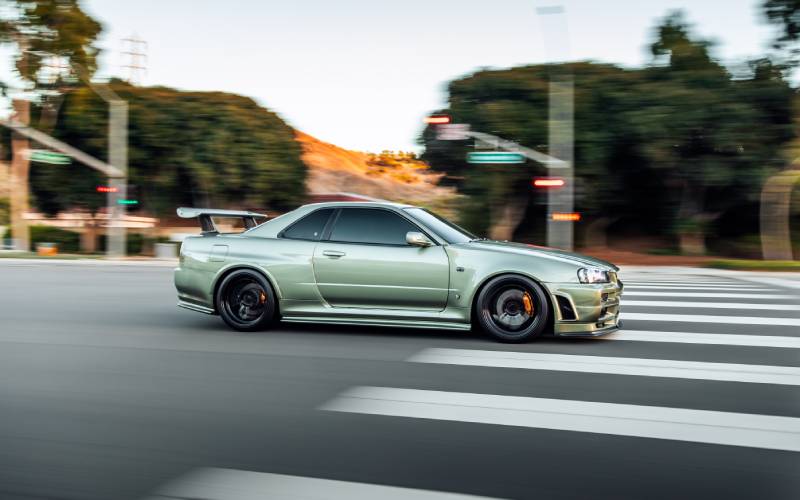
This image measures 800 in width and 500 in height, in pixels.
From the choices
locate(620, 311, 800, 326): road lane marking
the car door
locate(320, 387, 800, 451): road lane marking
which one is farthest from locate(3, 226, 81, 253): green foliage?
locate(320, 387, 800, 451): road lane marking

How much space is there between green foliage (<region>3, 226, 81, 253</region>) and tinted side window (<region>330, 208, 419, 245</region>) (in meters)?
35.8

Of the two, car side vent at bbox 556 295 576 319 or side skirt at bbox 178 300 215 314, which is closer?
car side vent at bbox 556 295 576 319

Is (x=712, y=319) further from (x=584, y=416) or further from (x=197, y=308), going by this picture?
(x=197, y=308)

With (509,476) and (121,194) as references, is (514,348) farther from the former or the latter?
(121,194)

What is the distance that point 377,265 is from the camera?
25.2 feet

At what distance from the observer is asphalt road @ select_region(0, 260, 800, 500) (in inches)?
144

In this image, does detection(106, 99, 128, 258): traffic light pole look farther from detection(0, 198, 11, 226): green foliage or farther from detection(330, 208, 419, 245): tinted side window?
detection(0, 198, 11, 226): green foliage

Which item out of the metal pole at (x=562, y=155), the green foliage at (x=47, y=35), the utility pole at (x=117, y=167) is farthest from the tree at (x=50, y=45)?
the metal pole at (x=562, y=155)

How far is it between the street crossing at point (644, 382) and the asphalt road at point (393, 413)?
22mm

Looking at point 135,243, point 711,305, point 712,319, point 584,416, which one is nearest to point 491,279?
point 584,416

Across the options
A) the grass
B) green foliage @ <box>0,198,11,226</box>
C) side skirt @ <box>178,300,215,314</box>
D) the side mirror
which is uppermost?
green foliage @ <box>0,198,11,226</box>

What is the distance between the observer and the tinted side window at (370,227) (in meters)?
7.86

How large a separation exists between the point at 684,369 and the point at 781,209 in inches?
1086

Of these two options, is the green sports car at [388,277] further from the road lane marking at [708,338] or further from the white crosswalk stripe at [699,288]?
the white crosswalk stripe at [699,288]
